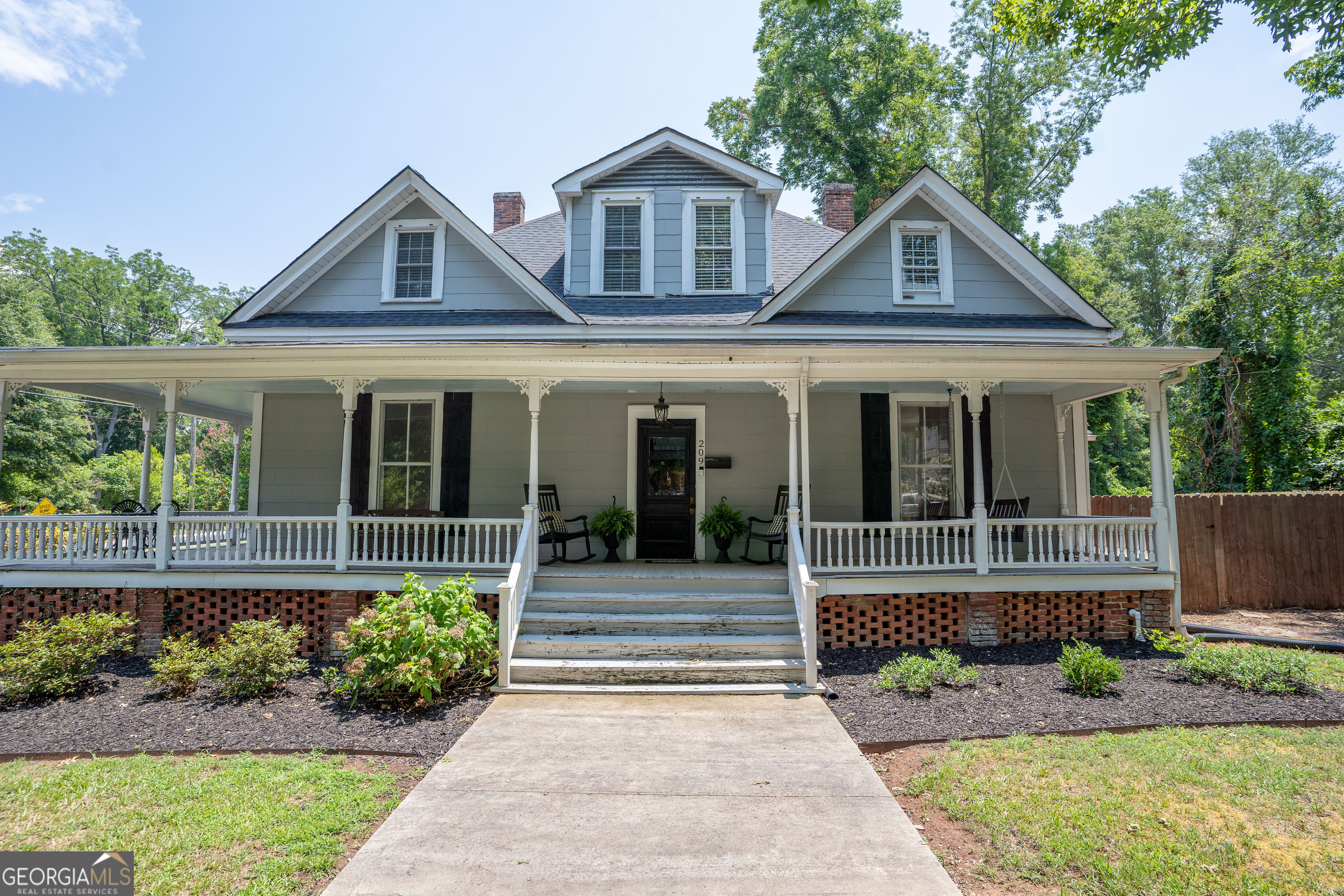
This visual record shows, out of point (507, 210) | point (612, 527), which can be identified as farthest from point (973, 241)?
point (507, 210)

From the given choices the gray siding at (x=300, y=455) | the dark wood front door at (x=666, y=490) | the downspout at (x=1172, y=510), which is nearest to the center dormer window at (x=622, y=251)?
the dark wood front door at (x=666, y=490)

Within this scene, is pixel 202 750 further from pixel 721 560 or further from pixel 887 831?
pixel 721 560

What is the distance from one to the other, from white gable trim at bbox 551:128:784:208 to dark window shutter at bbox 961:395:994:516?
14.5 ft

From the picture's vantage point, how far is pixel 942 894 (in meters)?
2.92

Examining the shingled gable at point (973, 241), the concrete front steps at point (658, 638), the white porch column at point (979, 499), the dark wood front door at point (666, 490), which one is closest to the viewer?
the concrete front steps at point (658, 638)

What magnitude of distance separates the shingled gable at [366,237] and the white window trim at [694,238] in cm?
211

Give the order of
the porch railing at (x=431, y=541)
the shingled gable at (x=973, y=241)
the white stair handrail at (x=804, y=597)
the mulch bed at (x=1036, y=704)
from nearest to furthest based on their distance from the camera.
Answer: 1. the mulch bed at (x=1036, y=704)
2. the white stair handrail at (x=804, y=597)
3. the porch railing at (x=431, y=541)
4. the shingled gable at (x=973, y=241)

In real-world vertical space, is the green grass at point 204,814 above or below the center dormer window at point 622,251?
below

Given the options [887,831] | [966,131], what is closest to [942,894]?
[887,831]

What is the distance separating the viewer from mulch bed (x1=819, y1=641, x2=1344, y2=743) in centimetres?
505

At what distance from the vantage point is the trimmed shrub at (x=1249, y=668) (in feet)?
18.7

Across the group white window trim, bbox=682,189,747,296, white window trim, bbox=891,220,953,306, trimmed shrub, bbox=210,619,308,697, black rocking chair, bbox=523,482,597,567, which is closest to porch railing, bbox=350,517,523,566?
black rocking chair, bbox=523,482,597,567

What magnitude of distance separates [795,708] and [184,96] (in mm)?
12171

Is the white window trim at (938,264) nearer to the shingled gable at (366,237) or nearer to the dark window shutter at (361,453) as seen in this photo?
the shingled gable at (366,237)
